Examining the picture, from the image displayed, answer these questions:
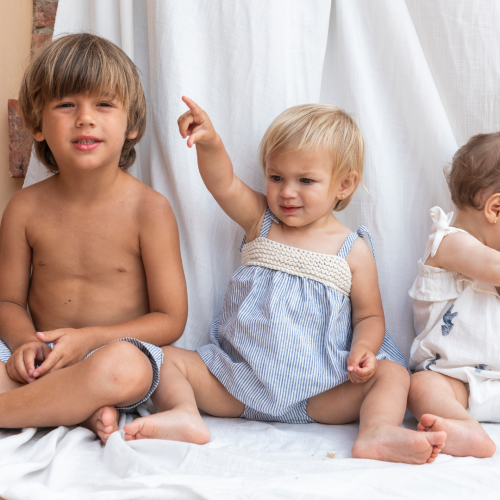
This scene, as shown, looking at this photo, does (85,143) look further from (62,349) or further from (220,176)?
(62,349)

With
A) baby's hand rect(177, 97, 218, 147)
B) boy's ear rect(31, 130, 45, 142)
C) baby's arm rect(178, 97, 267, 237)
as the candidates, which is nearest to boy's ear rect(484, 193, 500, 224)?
baby's arm rect(178, 97, 267, 237)

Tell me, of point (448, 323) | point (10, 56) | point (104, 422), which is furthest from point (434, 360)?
point (10, 56)

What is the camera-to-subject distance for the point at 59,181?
4.05 ft

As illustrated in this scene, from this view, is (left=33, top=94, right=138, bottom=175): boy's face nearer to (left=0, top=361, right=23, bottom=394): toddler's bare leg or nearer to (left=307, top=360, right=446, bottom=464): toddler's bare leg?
(left=0, top=361, right=23, bottom=394): toddler's bare leg

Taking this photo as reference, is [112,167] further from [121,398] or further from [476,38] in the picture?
[476,38]

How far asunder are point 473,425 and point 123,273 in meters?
0.73

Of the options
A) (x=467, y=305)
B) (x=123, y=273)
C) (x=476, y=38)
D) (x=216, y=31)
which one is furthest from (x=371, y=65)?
(x=123, y=273)

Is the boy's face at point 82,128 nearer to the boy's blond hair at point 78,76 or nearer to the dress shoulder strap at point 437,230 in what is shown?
the boy's blond hair at point 78,76

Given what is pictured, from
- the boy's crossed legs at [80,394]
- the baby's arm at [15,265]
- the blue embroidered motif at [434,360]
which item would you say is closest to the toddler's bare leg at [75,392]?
the boy's crossed legs at [80,394]

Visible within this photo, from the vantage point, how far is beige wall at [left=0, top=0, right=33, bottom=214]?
4.82 ft

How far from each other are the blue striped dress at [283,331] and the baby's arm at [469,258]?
0.60 feet

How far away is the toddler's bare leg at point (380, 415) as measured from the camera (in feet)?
2.84

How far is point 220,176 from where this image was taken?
118 cm

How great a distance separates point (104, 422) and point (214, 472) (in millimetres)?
215
